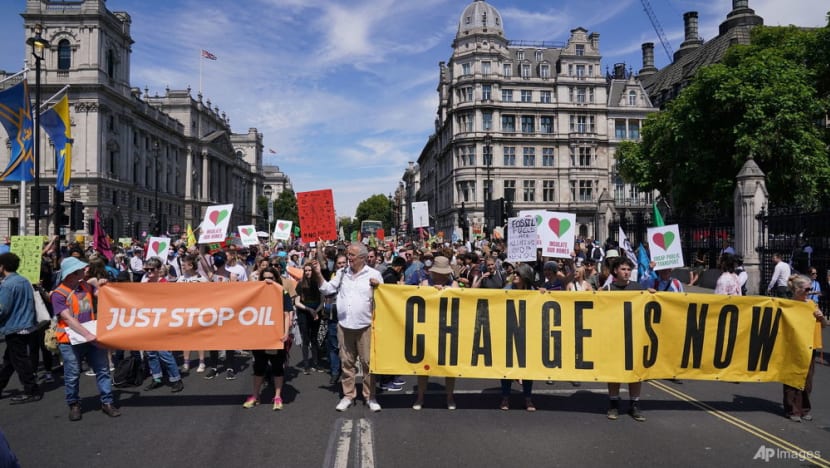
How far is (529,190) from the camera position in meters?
64.1

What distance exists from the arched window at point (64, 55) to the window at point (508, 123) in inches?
1987

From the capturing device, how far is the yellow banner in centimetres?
684

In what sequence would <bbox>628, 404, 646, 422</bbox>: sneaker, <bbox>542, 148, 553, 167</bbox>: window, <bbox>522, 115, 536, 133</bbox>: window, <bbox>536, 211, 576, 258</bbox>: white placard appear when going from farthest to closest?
<bbox>542, 148, 553, 167</bbox>: window, <bbox>522, 115, 536, 133</bbox>: window, <bbox>536, 211, 576, 258</bbox>: white placard, <bbox>628, 404, 646, 422</bbox>: sneaker

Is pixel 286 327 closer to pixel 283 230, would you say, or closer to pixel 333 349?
pixel 333 349

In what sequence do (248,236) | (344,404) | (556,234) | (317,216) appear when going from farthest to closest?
1. (248,236)
2. (317,216)
3. (556,234)
4. (344,404)

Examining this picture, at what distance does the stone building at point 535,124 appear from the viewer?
62844 mm

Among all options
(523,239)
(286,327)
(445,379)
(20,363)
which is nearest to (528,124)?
(523,239)

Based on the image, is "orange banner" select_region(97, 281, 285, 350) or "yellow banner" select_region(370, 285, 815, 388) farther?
"orange banner" select_region(97, 281, 285, 350)

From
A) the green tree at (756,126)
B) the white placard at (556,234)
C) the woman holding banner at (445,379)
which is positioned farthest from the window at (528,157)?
the woman holding banner at (445,379)

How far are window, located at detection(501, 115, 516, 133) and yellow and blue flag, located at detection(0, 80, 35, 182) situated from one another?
177 feet

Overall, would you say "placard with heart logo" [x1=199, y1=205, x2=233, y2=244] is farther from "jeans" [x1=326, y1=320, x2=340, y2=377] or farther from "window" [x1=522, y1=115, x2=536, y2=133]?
"window" [x1=522, y1=115, x2=536, y2=133]

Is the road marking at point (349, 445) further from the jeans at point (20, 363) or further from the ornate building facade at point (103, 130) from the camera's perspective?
the ornate building facade at point (103, 130)

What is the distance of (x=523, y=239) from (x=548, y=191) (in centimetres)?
5494

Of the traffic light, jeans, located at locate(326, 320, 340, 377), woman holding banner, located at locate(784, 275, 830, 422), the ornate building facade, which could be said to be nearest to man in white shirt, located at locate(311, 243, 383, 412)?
jeans, located at locate(326, 320, 340, 377)
